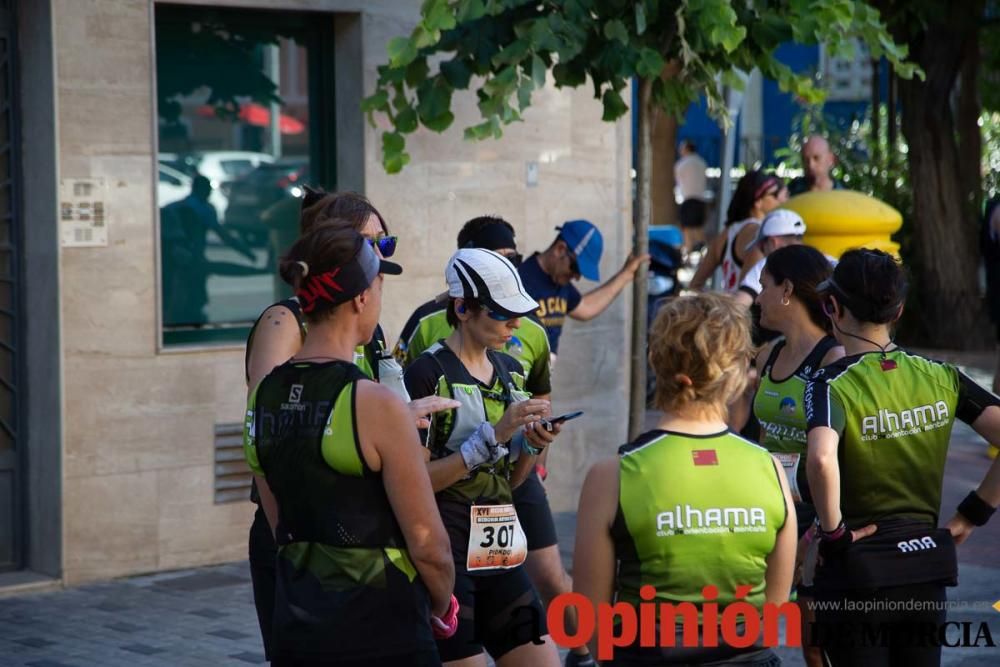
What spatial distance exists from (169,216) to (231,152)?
0.58 metres

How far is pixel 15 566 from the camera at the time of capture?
26.5 feet

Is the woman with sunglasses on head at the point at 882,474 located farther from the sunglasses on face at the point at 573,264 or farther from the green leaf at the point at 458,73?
the green leaf at the point at 458,73

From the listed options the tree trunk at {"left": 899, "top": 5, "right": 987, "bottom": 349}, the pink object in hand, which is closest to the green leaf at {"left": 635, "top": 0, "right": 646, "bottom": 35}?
the pink object in hand

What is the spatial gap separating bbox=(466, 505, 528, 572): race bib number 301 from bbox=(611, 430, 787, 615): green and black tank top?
4.17 ft

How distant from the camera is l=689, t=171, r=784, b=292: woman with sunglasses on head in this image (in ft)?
30.5

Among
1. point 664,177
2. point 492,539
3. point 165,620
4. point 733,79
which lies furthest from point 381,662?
point 664,177

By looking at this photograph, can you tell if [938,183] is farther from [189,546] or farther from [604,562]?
[604,562]

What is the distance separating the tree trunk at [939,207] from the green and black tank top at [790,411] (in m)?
11.2

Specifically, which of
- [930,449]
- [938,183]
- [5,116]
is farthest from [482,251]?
[938,183]

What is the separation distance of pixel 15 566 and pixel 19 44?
2707 millimetres

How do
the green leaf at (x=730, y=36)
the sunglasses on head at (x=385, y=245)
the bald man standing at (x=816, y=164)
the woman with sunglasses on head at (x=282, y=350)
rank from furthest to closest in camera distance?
the bald man standing at (x=816, y=164)
the green leaf at (x=730, y=36)
the sunglasses on head at (x=385, y=245)
the woman with sunglasses on head at (x=282, y=350)

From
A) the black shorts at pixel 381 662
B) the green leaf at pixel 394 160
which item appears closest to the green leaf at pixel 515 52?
the green leaf at pixel 394 160

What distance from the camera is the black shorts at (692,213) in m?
23.7

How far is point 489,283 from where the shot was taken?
16.3 feet
